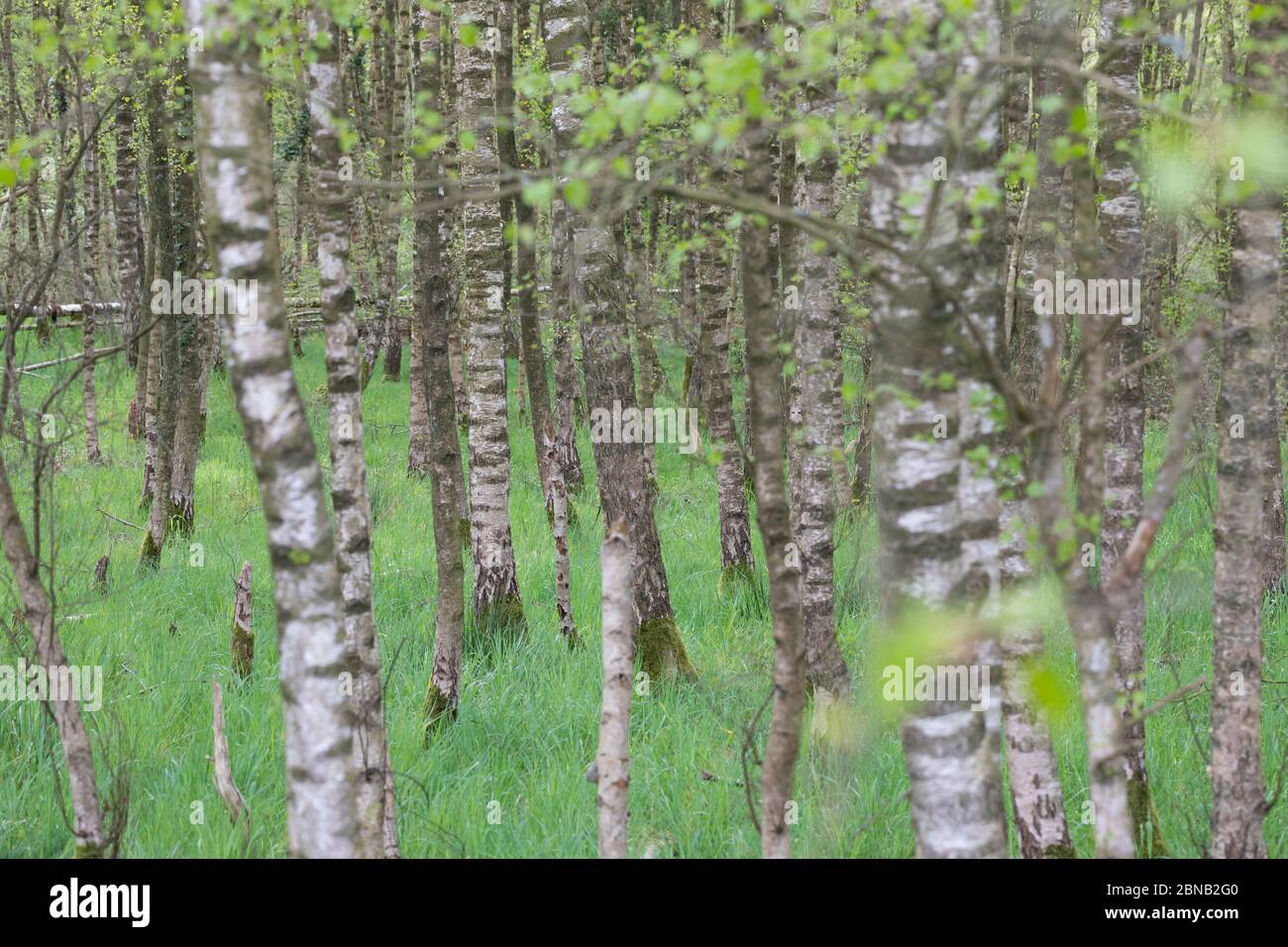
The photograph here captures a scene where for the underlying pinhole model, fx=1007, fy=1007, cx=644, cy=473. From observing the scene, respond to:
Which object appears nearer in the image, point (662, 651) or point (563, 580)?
point (662, 651)

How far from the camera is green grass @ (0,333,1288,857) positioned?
529cm

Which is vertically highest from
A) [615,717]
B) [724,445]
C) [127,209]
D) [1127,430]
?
[127,209]

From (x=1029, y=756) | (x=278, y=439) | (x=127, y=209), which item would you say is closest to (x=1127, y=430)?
(x=1029, y=756)

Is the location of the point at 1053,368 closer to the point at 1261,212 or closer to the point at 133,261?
the point at 1261,212

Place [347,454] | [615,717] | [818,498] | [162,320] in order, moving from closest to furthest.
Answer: [615,717] < [347,454] < [818,498] < [162,320]

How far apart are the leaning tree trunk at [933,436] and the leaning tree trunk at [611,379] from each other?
4.30 m

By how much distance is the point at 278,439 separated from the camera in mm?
3352

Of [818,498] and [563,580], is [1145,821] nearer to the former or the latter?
[818,498]

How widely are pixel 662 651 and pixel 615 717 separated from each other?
11.0 feet

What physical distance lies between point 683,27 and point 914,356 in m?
8.66

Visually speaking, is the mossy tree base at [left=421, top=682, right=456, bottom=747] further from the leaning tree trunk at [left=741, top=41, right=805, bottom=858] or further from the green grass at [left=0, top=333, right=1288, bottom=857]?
the leaning tree trunk at [left=741, top=41, right=805, bottom=858]

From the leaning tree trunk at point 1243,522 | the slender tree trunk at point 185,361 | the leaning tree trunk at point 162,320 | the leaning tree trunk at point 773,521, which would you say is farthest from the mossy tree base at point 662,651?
the slender tree trunk at point 185,361

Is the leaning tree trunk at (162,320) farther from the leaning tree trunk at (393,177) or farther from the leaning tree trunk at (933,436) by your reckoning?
the leaning tree trunk at (933,436)

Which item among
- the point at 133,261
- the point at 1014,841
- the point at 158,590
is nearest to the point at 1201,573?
the point at 1014,841
